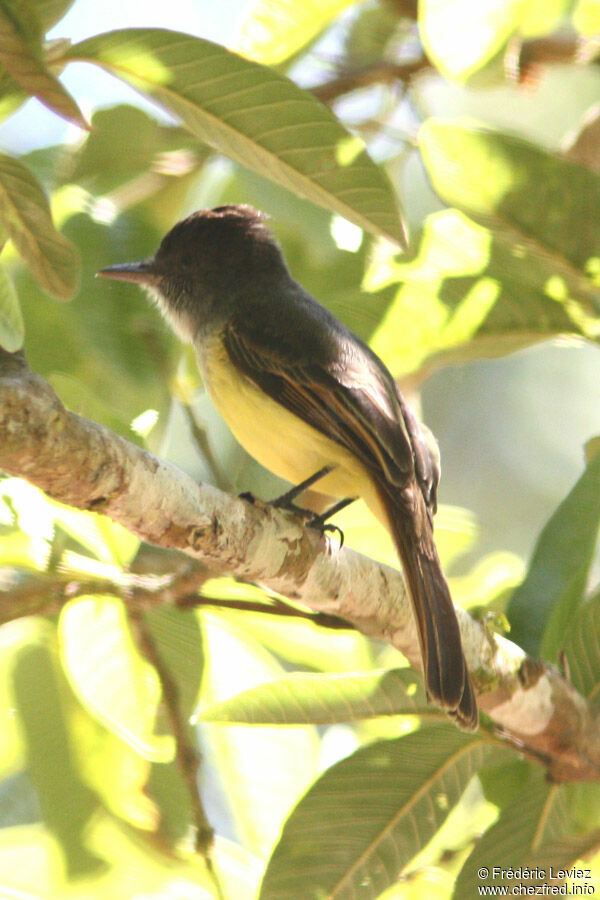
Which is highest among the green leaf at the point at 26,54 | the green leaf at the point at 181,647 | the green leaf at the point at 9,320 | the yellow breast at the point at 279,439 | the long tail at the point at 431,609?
the green leaf at the point at 26,54

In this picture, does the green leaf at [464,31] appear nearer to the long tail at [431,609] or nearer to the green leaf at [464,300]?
the green leaf at [464,300]

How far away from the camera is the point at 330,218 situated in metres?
3.25

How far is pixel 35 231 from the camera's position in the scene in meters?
2.10

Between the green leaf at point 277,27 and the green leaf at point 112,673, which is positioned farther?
the green leaf at point 277,27

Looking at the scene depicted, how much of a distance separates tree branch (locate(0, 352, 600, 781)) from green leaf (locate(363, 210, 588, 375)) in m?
0.62

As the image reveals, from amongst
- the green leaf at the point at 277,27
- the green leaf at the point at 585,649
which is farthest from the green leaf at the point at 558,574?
the green leaf at the point at 277,27

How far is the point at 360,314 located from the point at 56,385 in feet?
2.72

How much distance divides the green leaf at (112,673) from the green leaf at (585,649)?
0.98 m

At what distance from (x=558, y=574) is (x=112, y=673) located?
3.56 feet

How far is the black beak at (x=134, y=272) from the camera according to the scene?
285 centimetres

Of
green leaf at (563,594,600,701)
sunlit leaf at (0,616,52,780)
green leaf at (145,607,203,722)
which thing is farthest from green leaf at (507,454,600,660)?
sunlit leaf at (0,616,52,780)

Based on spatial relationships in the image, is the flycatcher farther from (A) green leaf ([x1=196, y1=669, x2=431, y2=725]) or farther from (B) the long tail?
(A) green leaf ([x1=196, y1=669, x2=431, y2=725])

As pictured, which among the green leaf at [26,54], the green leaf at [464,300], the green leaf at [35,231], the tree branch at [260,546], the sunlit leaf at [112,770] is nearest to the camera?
the tree branch at [260,546]

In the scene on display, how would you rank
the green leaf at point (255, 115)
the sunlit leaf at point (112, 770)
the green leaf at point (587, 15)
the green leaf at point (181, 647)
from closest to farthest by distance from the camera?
1. the green leaf at point (255, 115)
2. the green leaf at point (181, 647)
3. the sunlit leaf at point (112, 770)
4. the green leaf at point (587, 15)
